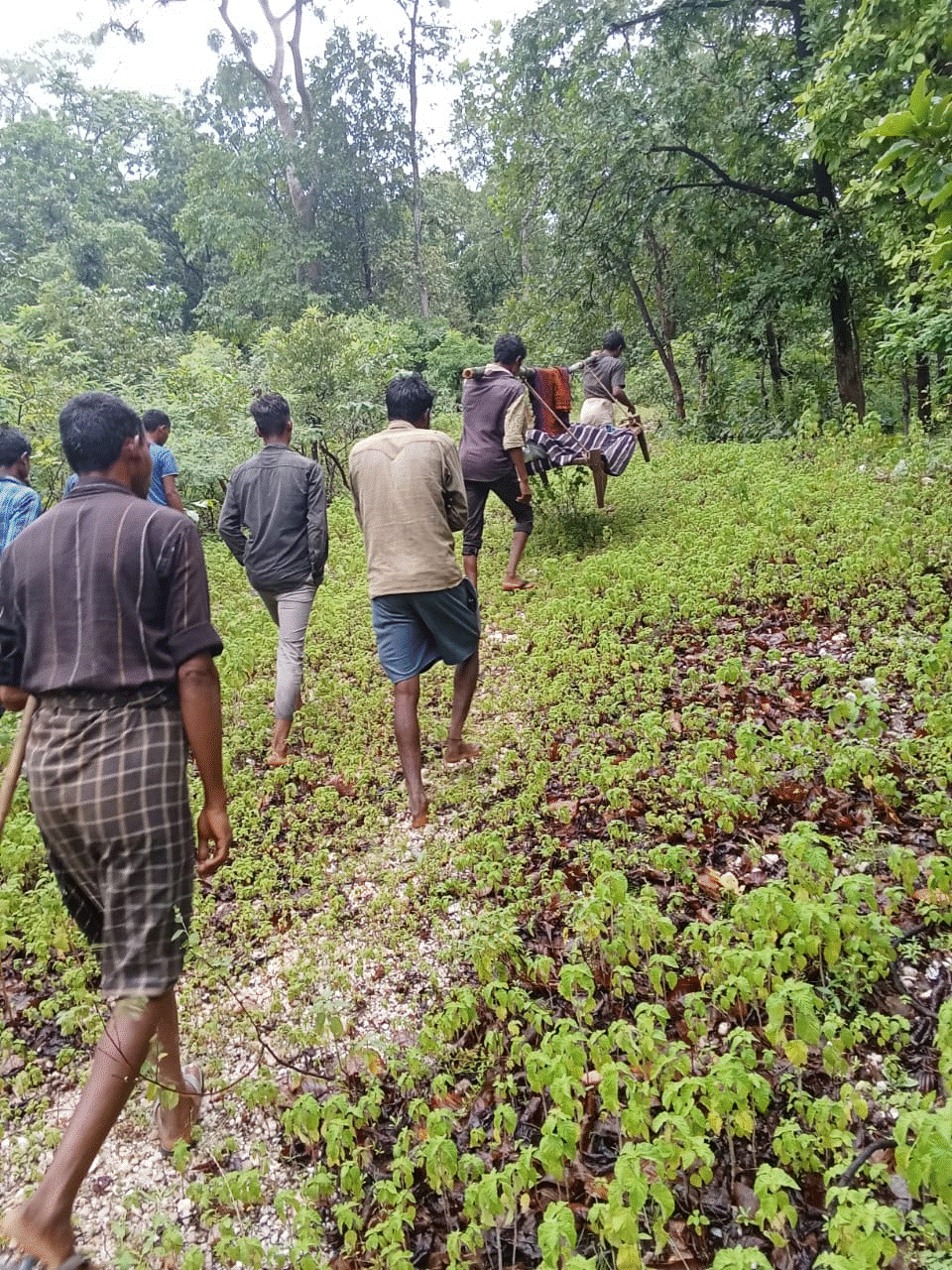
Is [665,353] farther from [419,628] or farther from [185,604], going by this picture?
[185,604]

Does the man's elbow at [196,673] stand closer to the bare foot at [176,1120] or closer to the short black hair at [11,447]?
the bare foot at [176,1120]

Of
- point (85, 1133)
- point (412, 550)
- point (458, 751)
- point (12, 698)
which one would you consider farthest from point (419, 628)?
point (85, 1133)

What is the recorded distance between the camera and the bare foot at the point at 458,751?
4621mm

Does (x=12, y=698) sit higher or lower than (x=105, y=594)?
lower

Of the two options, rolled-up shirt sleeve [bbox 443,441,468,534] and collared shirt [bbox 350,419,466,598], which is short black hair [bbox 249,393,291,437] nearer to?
collared shirt [bbox 350,419,466,598]

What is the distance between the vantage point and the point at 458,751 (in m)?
4.63

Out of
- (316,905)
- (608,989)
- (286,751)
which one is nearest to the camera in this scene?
(608,989)

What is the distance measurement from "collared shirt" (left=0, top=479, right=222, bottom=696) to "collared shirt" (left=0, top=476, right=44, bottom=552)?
259 centimetres

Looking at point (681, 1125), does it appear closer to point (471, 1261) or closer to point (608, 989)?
point (471, 1261)

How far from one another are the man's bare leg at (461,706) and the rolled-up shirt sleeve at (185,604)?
2.14m

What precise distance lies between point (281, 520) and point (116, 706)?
2.80 metres

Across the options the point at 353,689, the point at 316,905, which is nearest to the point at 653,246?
the point at 353,689

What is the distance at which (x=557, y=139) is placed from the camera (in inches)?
419

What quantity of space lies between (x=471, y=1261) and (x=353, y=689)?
4100 mm
